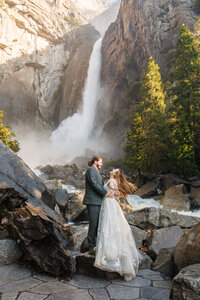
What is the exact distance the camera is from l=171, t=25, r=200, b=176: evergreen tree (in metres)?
17.6

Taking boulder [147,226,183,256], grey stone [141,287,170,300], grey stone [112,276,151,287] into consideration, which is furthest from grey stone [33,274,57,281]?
boulder [147,226,183,256]

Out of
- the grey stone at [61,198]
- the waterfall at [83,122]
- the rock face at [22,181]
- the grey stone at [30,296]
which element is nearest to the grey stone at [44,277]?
the grey stone at [30,296]

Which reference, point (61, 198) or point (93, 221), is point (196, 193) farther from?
point (93, 221)

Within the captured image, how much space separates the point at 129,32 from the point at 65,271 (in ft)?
130

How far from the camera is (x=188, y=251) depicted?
13.3ft

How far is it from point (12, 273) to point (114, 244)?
189 cm

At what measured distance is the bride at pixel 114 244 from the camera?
4098 millimetres

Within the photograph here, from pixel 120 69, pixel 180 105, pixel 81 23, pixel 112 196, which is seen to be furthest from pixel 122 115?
pixel 81 23

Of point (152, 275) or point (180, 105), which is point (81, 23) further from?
point (152, 275)

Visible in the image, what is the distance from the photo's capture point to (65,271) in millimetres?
4207

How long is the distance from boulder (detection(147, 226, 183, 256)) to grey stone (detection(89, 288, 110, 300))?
2.23 m

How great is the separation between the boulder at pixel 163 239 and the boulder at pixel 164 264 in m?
0.44

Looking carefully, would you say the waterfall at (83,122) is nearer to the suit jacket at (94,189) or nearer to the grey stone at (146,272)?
the suit jacket at (94,189)

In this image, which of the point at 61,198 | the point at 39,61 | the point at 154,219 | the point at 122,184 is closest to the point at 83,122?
the point at 39,61
